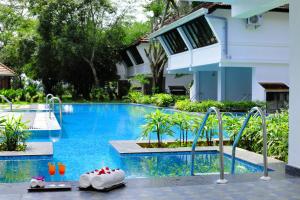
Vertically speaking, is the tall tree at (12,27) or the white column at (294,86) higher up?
the tall tree at (12,27)

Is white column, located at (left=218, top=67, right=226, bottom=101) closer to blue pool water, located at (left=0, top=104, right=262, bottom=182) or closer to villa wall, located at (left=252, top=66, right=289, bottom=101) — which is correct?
villa wall, located at (left=252, top=66, right=289, bottom=101)

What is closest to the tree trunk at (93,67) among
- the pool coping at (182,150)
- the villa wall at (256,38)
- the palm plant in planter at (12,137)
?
the villa wall at (256,38)

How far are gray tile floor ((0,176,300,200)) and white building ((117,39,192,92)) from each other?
31.4 m

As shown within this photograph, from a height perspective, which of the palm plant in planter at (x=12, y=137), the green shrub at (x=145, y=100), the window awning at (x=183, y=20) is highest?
the window awning at (x=183, y=20)

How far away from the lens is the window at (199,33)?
82.0 ft

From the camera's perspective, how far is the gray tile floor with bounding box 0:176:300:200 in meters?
5.42

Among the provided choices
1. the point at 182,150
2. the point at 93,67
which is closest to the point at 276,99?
the point at 182,150

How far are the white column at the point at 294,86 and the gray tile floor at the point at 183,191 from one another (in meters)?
0.44

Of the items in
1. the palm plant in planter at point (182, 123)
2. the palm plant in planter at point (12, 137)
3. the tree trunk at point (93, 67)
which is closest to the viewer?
A: the palm plant in planter at point (12, 137)

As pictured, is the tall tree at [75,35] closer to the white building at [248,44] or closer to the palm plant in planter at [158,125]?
→ the white building at [248,44]

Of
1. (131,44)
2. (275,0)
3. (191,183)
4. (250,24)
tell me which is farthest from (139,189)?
(131,44)

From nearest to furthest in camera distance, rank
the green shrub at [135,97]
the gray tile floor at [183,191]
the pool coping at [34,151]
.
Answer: the gray tile floor at [183,191] → the pool coping at [34,151] → the green shrub at [135,97]

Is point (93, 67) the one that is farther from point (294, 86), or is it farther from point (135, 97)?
point (294, 86)

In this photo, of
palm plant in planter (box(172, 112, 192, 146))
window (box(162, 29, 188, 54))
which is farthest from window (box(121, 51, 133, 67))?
palm plant in planter (box(172, 112, 192, 146))
